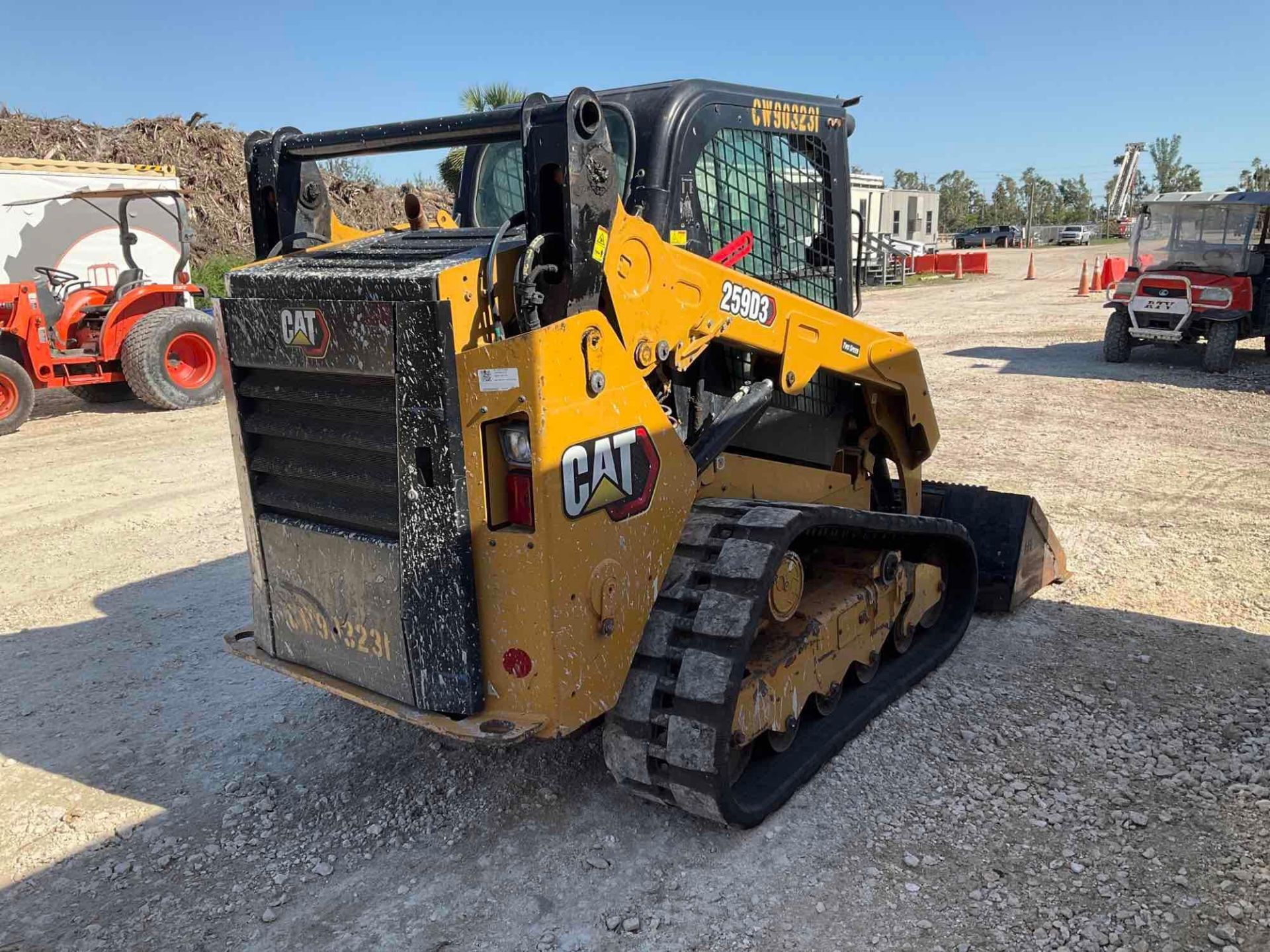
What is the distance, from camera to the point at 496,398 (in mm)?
2777

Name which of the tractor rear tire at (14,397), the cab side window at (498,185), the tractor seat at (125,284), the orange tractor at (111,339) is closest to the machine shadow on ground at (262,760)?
the cab side window at (498,185)

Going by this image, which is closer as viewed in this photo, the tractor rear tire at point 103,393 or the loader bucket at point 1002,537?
the loader bucket at point 1002,537

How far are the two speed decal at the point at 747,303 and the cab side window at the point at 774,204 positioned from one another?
0.31m

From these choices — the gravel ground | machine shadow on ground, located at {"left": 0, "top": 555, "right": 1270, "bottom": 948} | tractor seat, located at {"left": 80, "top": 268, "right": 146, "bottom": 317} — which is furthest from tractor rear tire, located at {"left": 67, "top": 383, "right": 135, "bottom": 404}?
machine shadow on ground, located at {"left": 0, "top": 555, "right": 1270, "bottom": 948}

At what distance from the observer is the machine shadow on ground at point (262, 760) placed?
3184 millimetres

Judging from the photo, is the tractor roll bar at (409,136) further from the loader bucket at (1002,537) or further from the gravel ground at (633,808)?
the loader bucket at (1002,537)

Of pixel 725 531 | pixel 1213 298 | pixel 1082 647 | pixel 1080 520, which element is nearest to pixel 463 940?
pixel 725 531

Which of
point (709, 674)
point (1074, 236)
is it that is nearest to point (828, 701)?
point (709, 674)

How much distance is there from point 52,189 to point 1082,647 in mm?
15770

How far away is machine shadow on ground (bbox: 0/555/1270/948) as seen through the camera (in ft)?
10.4

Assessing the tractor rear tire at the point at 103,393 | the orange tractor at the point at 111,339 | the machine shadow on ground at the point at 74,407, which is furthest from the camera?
the tractor rear tire at the point at 103,393

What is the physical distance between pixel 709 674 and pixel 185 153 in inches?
901

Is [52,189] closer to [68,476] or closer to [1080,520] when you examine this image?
[68,476]

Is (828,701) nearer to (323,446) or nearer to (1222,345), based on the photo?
(323,446)
